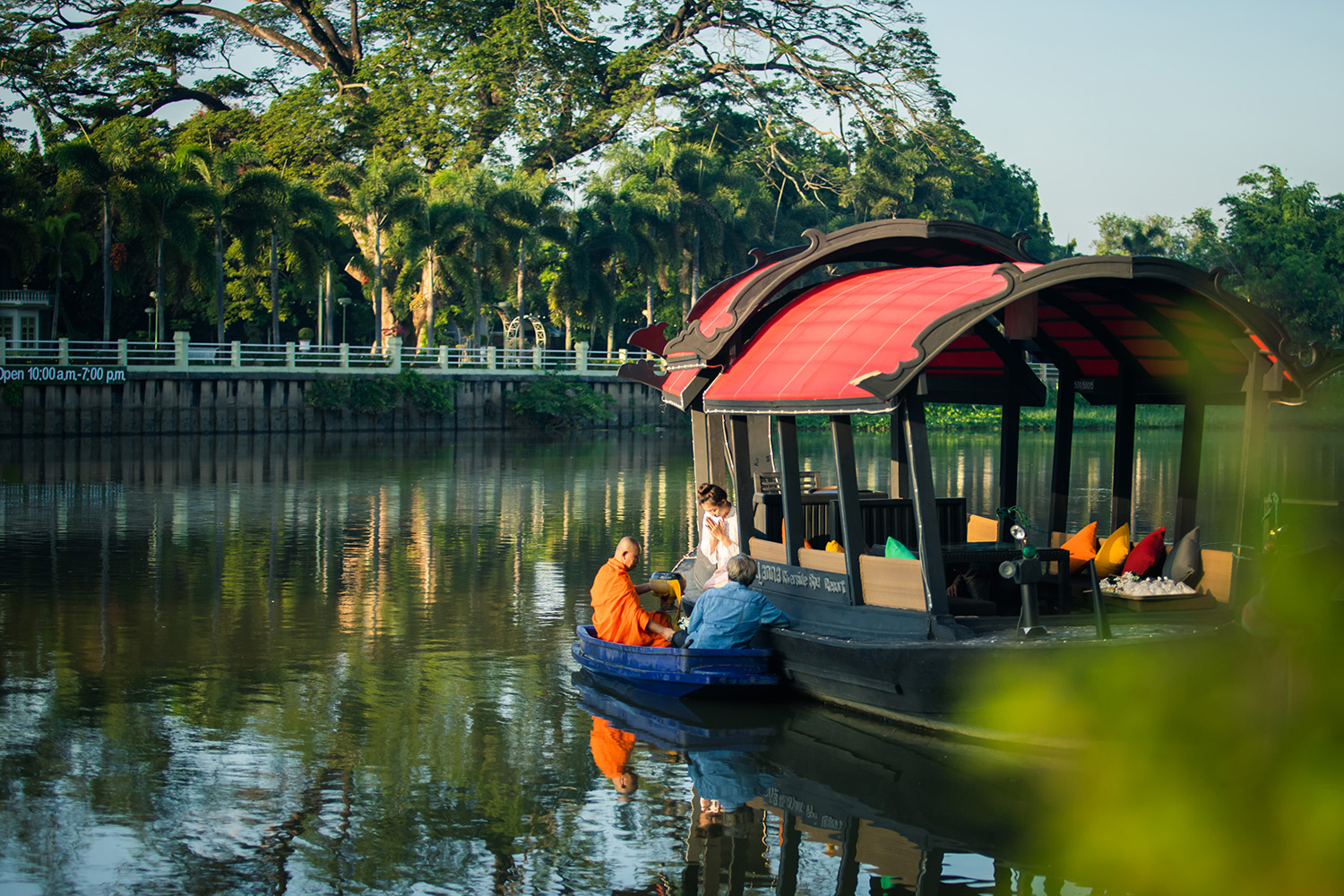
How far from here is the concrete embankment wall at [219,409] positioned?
38.5 metres

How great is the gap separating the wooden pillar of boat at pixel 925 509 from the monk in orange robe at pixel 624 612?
235 cm

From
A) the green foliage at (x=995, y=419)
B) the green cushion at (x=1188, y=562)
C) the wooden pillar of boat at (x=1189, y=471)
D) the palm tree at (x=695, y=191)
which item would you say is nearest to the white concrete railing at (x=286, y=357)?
the palm tree at (x=695, y=191)

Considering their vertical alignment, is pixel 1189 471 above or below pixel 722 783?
above

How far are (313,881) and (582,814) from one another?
5.40 feet

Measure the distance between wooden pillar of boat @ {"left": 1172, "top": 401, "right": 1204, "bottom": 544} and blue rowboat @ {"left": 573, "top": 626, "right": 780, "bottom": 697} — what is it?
3479mm

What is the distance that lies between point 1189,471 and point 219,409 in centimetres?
3597

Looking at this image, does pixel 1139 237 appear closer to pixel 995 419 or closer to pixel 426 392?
pixel 995 419

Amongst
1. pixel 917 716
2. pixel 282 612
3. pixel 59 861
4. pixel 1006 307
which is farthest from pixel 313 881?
pixel 282 612

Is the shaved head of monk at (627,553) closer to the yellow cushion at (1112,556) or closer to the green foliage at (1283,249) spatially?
the yellow cushion at (1112,556)

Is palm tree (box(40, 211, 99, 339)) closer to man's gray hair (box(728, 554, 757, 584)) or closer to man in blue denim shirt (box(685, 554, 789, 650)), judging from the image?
man in blue denim shirt (box(685, 554, 789, 650))

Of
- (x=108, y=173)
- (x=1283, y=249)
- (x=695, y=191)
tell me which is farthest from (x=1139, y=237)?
(x=108, y=173)

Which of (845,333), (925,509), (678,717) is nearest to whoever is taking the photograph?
(925,509)

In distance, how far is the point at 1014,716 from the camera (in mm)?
2912

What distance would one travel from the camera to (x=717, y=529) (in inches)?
449
